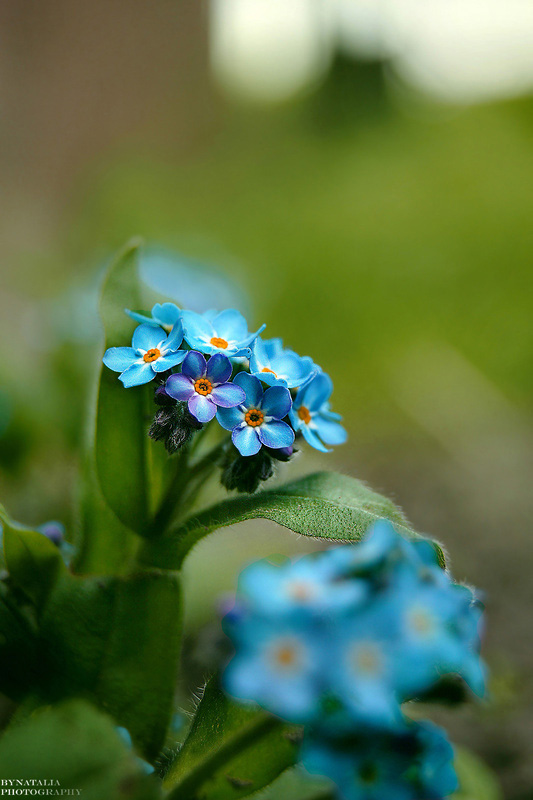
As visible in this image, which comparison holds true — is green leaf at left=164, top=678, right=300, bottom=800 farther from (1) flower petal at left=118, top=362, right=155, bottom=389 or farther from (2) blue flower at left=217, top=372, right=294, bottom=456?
(1) flower petal at left=118, top=362, right=155, bottom=389

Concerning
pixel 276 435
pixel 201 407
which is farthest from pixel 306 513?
pixel 201 407

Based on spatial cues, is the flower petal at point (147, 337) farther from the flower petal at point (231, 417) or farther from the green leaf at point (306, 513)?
the green leaf at point (306, 513)

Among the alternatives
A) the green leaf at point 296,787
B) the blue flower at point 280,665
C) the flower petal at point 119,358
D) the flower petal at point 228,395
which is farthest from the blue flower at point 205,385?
the green leaf at point 296,787

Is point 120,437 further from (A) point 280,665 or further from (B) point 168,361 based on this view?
(A) point 280,665

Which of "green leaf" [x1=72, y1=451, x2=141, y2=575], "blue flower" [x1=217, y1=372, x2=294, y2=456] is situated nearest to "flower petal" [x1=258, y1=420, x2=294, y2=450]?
"blue flower" [x1=217, y1=372, x2=294, y2=456]

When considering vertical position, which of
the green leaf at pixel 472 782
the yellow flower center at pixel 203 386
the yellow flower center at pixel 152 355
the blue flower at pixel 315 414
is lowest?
the green leaf at pixel 472 782

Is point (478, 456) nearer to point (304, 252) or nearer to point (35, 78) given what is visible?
point (304, 252)

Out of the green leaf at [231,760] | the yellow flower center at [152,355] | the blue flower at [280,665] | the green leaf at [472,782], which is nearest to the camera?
the blue flower at [280,665]

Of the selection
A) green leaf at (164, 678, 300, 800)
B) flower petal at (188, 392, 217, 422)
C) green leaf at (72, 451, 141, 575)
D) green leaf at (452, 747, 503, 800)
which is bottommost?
green leaf at (452, 747, 503, 800)
